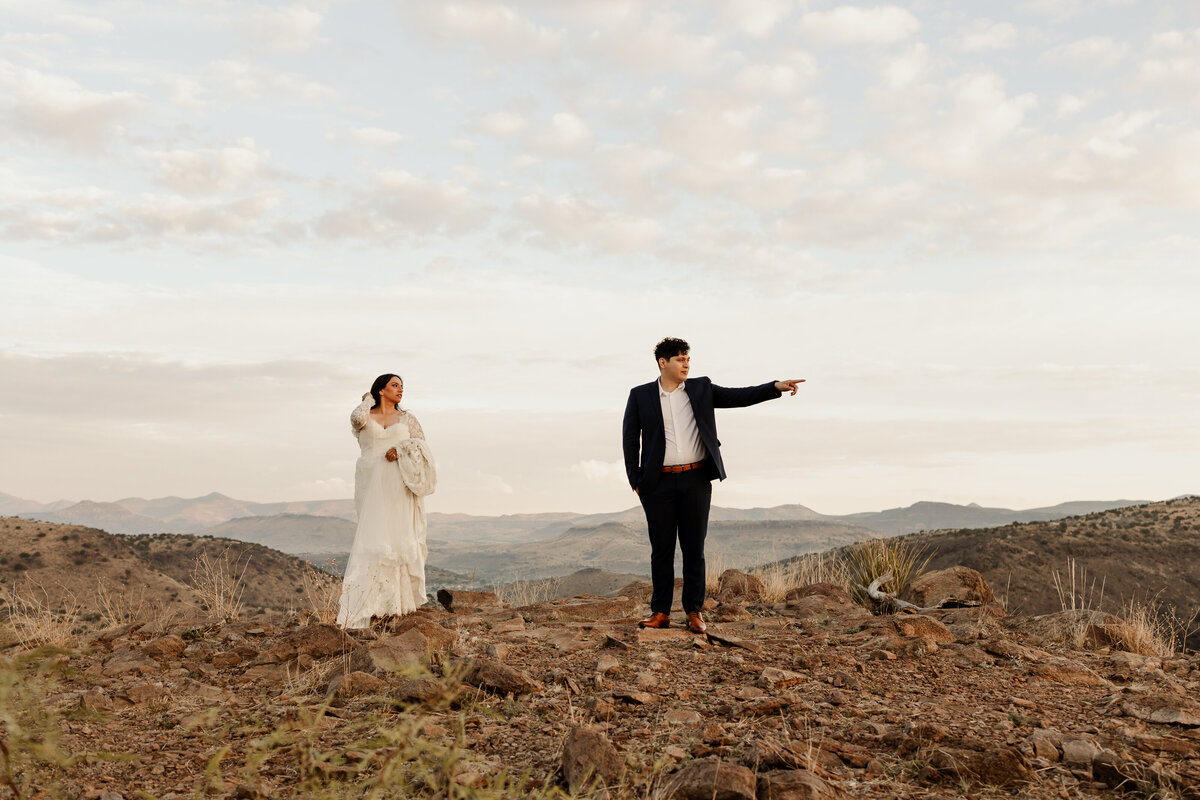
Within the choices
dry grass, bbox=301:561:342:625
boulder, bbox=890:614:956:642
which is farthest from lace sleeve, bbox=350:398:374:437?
boulder, bbox=890:614:956:642

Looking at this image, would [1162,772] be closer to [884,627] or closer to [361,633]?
[884,627]

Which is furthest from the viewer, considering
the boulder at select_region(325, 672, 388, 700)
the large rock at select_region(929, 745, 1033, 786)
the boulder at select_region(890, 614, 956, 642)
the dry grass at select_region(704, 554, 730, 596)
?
the dry grass at select_region(704, 554, 730, 596)

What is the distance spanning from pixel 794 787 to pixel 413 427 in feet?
19.5

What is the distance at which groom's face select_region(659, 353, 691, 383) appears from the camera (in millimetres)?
6727

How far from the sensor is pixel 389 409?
8.45 meters

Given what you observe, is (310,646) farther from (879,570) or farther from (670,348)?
(879,570)

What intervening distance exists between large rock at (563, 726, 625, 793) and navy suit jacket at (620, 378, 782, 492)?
10.2ft

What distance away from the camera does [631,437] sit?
6.87m

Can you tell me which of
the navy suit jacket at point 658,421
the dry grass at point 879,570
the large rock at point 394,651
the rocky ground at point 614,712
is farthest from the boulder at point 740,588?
the large rock at point 394,651

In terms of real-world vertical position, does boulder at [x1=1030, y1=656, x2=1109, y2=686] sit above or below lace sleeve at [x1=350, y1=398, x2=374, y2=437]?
below

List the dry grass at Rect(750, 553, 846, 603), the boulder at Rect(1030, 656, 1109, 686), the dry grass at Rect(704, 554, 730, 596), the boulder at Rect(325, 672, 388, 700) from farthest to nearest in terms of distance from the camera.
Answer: the dry grass at Rect(704, 554, 730, 596) < the dry grass at Rect(750, 553, 846, 603) < the boulder at Rect(1030, 656, 1109, 686) < the boulder at Rect(325, 672, 388, 700)

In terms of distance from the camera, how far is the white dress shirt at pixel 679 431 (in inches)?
262

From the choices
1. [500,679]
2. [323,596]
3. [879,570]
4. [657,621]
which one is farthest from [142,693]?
[879,570]

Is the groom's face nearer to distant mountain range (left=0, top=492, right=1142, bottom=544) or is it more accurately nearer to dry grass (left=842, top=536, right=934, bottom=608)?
dry grass (left=842, top=536, right=934, bottom=608)
